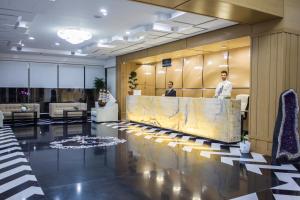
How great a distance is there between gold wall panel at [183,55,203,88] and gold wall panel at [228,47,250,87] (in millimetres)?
1445

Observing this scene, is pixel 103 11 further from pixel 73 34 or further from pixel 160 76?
pixel 160 76

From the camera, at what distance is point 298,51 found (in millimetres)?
5598

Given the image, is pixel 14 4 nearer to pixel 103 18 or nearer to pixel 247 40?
pixel 103 18

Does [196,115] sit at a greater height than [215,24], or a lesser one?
lesser

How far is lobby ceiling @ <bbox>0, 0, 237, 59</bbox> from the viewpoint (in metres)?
5.66

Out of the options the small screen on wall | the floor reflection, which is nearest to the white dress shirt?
the floor reflection

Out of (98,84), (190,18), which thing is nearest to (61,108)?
(98,84)

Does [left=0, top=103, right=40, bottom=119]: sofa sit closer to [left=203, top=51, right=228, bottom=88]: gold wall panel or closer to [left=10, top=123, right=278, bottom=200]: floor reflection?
[left=10, top=123, right=278, bottom=200]: floor reflection

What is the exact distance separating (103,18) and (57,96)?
8164 millimetres

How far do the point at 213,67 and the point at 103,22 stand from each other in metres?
4.33

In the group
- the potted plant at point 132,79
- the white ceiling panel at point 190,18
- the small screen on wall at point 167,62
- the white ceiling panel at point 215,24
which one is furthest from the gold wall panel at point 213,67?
the potted plant at point 132,79

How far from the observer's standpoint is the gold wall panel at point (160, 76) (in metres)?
12.1

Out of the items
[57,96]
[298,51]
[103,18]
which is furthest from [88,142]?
[57,96]

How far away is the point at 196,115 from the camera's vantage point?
748 cm
